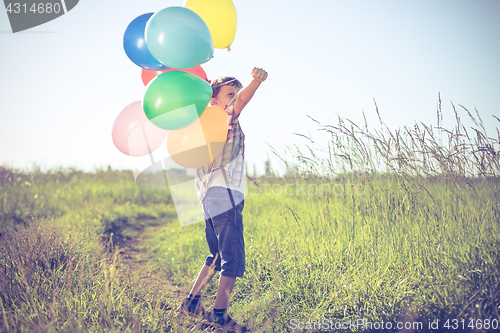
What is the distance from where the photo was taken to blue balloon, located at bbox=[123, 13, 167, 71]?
6.40ft

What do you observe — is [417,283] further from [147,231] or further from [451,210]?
[147,231]

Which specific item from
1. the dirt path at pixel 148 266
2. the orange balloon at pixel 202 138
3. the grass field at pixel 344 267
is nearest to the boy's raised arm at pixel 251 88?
the orange balloon at pixel 202 138

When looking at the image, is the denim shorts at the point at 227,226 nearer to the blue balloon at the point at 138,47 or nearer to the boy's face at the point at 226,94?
the boy's face at the point at 226,94

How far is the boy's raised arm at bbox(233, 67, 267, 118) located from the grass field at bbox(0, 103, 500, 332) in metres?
0.88

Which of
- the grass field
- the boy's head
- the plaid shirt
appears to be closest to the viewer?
the grass field

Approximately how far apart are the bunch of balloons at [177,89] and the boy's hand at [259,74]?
289mm

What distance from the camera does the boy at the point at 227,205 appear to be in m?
1.85

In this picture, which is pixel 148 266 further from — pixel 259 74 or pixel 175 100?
pixel 259 74

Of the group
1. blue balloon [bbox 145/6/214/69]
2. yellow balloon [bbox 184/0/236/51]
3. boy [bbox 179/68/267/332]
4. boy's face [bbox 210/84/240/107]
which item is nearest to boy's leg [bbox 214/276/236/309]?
boy [bbox 179/68/267/332]

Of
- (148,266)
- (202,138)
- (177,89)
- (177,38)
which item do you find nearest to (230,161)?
(202,138)

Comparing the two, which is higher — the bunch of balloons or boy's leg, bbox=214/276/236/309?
the bunch of balloons

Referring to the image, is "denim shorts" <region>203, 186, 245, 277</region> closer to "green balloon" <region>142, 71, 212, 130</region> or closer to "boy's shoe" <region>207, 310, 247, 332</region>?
"boy's shoe" <region>207, 310, 247, 332</region>

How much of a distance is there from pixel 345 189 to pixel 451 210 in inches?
28.7

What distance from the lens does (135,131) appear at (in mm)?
1993
